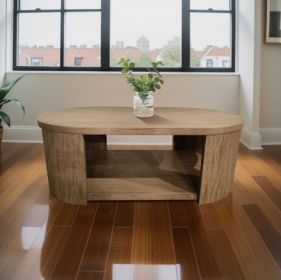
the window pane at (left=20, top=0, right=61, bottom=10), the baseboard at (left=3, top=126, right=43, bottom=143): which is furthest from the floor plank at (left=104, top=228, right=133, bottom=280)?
the window pane at (left=20, top=0, right=61, bottom=10)

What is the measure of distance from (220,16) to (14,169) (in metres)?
2.77

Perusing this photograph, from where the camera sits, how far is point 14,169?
2893 mm

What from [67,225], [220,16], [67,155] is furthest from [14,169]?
[220,16]

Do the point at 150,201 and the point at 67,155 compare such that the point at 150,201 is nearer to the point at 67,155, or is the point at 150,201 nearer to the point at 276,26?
the point at 67,155

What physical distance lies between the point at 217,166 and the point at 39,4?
9.87 feet

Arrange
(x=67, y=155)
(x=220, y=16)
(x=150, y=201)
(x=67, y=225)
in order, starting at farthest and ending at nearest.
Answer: (x=220, y=16)
(x=150, y=201)
(x=67, y=155)
(x=67, y=225)

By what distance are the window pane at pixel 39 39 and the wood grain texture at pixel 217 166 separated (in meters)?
2.56

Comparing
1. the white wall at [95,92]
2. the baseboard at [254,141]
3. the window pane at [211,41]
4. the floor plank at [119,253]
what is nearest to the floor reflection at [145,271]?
the floor plank at [119,253]

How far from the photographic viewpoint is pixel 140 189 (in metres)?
2.24

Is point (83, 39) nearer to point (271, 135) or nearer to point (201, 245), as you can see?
point (271, 135)

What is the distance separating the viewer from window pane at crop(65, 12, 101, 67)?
13.1ft

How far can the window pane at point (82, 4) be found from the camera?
398 cm

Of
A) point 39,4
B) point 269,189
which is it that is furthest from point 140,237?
point 39,4

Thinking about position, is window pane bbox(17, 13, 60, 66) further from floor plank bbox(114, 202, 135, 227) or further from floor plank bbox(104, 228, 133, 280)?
floor plank bbox(104, 228, 133, 280)
